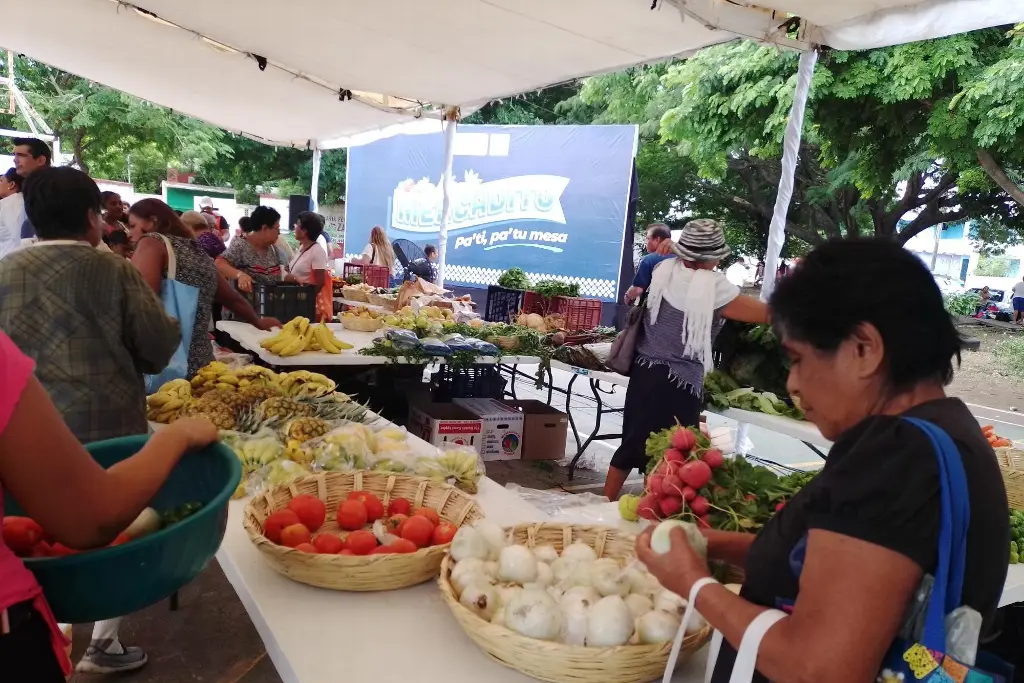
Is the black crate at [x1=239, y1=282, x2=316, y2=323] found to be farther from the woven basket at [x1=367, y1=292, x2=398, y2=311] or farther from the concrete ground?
the concrete ground

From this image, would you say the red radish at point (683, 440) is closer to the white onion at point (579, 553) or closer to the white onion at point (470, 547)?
the white onion at point (579, 553)

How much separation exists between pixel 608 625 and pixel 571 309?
5.32m

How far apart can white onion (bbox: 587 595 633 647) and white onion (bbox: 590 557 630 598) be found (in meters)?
0.10

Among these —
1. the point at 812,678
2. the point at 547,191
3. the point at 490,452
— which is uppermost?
the point at 547,191

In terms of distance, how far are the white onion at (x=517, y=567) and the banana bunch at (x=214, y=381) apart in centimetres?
219

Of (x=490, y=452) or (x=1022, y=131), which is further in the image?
(x=1022, y=131)

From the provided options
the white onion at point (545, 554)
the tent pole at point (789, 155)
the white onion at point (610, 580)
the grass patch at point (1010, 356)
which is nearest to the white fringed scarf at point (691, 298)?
the tent pole at point (789, 155)

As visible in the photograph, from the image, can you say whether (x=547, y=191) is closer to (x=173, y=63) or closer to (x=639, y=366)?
(x=173, y=63)

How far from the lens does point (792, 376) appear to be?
123 cm

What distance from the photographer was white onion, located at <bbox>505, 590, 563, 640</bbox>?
1387mm

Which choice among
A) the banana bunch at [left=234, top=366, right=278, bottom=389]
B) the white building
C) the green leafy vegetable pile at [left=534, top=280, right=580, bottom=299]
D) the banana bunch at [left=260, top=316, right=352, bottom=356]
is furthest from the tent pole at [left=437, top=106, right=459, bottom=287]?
the white building

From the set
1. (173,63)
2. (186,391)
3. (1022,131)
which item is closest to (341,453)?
(186,391)

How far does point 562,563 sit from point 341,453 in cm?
108

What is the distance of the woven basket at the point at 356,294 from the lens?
8.06 meters
